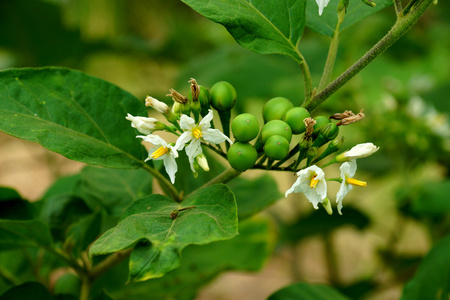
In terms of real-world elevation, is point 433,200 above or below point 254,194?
below

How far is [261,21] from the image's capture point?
33.8 inches

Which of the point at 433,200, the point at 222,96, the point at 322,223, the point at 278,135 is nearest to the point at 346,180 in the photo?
the point at 278,135

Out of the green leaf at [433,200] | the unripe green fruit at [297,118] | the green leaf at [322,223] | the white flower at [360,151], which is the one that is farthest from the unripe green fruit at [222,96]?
the green leaf at [322,223]

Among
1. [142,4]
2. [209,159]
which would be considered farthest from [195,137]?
[142,4]

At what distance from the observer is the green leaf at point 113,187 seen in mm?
1060

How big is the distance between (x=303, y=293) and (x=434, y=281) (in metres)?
0.32

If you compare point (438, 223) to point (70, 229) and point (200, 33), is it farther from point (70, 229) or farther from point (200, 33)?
point (200, 33)

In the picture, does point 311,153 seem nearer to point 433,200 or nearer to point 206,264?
point 206,264

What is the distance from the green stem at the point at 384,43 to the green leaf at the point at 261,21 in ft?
0.39

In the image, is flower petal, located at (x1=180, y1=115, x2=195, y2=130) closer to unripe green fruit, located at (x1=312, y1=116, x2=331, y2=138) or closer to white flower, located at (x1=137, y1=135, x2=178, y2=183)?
white flower, located at (x1=137, y1=135, x2=178, y2=183)

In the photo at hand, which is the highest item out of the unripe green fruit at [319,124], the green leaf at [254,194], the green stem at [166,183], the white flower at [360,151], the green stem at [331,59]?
the green stem at [331,59]

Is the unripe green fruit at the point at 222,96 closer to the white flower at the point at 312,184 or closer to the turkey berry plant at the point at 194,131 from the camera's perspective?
the turkey berry plant at the point at 194,131

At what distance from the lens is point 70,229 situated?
1.13m

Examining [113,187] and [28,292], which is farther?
[113,187]
